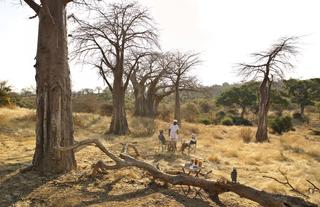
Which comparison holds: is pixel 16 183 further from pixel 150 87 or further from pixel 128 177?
pixel 150 87

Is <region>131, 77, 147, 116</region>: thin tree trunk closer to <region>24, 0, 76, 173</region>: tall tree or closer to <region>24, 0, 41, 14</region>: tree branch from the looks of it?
<region>24, 0, 41, 14</region>: tree branch

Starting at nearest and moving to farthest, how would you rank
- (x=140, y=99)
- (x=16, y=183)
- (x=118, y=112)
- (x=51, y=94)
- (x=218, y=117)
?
(x=16, y=183), (x=51, y=94), (x=118, y=112), (x=140, y=99), (x=218, y=117)

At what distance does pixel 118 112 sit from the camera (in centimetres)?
2006

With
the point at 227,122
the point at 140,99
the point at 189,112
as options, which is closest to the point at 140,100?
the point at 140,99

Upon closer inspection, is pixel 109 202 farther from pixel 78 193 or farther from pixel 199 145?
pixel 199 145

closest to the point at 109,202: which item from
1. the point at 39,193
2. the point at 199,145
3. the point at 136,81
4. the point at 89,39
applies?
the point at 39,193

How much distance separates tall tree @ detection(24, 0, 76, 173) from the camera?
24.8 feet

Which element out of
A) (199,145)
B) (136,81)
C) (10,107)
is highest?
(136,81)

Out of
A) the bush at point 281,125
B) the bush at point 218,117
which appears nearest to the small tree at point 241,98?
the bush at point 218,117

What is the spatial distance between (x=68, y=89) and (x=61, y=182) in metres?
2.07

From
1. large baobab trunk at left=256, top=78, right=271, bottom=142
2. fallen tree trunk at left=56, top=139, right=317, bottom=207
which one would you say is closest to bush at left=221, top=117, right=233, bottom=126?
large baobab trunk at left=256, top=78, right=271, bottom=142

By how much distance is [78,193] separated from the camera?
21.2ft

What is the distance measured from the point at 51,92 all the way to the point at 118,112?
40.8ft

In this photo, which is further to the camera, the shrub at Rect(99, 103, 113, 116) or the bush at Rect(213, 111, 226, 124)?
the bush at Rect(213, 111, 226, 124)
